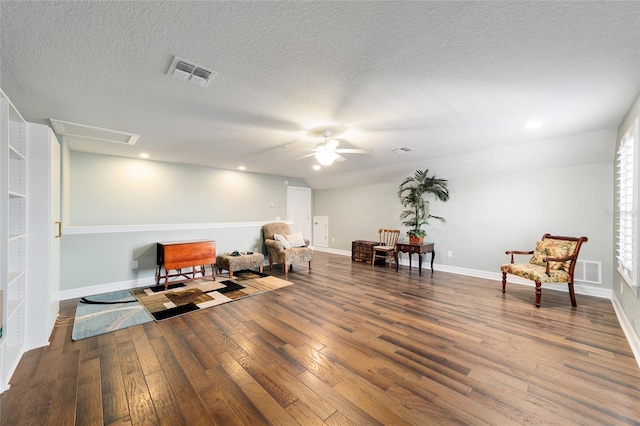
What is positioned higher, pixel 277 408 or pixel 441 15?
pixel 441 15

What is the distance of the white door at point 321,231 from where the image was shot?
8.13 meters

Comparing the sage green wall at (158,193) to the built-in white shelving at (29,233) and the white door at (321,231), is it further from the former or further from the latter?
the built-in white shelving at (29,233)

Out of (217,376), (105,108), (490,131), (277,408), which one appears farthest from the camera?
(490,131)

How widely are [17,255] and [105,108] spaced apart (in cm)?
157

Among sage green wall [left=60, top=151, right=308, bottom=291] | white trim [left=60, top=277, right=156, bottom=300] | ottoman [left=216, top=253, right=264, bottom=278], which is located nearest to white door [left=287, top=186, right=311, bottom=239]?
sage green wall [left=60, top=151, right=308, bottom=291]

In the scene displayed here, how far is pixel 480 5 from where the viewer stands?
1319 mm

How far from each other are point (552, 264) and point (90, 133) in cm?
671

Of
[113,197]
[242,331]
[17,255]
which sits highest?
[113,197]

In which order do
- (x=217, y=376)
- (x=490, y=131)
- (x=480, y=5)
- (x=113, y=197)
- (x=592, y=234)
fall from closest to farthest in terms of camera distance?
(x=480, y=5) → (x=217, y=376) → (x=490, y=131) → (x=592, y=234) → (x=113, y=197)

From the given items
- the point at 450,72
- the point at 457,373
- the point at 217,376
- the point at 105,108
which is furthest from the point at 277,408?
the point at 105,108

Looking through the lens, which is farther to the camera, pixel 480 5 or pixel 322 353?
pixel 322 353

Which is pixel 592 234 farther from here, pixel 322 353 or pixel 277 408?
pixel 277 408

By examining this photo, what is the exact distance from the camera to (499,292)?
13.1ft

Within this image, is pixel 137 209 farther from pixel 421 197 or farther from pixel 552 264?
pixel 552 264
